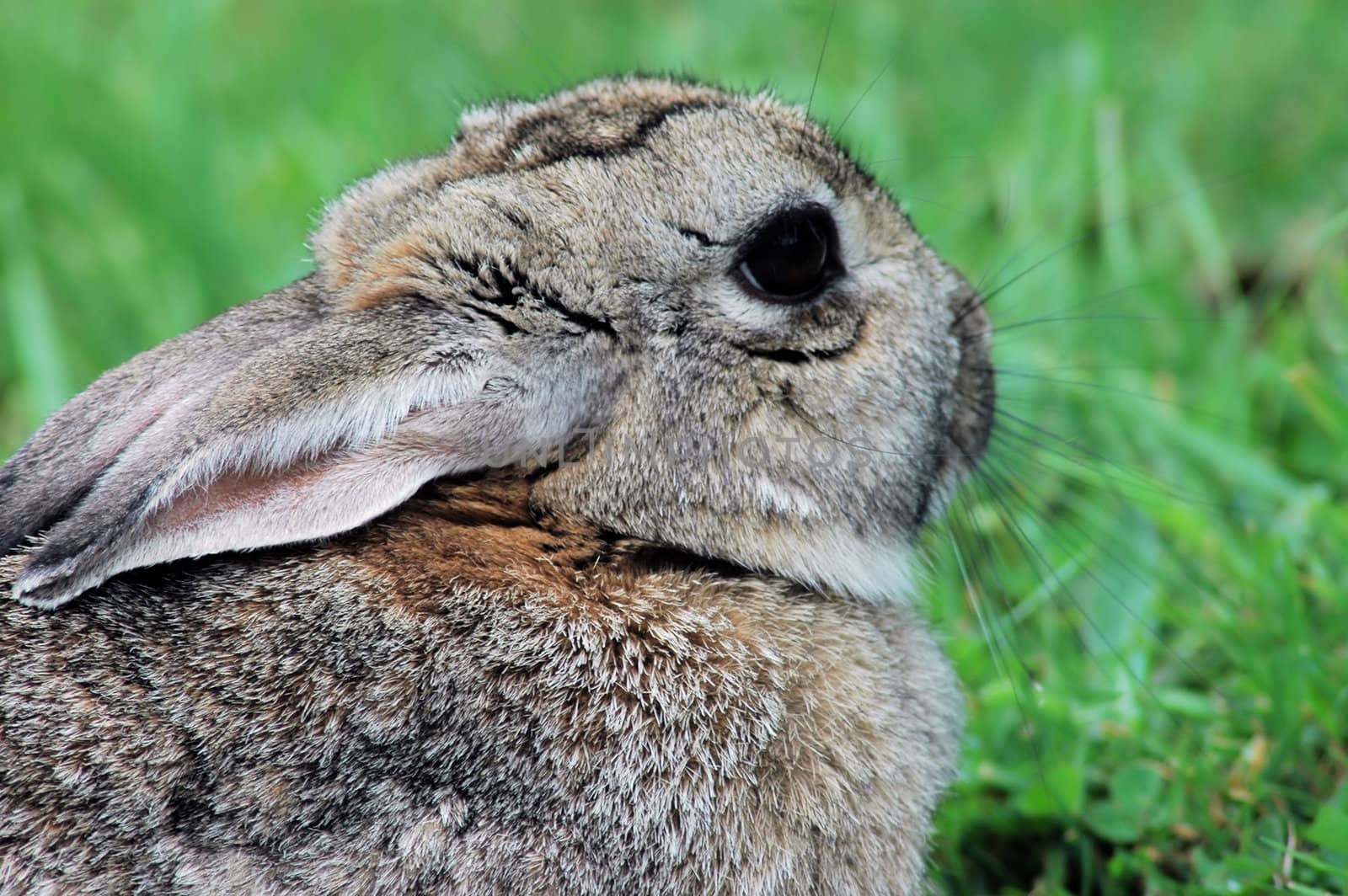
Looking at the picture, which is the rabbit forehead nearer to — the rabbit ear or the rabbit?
the rabbit

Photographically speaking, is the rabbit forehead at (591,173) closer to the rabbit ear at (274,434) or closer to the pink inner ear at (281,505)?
the rabbit ear at (274,434)

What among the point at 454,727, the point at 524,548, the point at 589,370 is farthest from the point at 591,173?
the point at 454,727

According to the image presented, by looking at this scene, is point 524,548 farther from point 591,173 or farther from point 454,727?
point 591,173

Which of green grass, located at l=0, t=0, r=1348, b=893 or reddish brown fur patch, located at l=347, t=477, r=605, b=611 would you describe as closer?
reddish brown fur patch, located at l=347, t=477, r=605, b=611

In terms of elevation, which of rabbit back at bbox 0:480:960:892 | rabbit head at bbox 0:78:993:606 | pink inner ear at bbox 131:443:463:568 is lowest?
rabbit back at bbox 0:480:960:892

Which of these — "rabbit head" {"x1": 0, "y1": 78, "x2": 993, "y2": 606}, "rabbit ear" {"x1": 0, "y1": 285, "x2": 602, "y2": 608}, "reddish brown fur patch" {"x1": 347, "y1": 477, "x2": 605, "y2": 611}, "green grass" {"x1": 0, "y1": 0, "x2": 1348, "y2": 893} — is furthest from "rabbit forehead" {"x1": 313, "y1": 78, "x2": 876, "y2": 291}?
"green grass" {"x1": 0, "y1": 0, "x2": 1348, "y2": 893}

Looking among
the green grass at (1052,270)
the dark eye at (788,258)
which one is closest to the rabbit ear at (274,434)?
the dark eye at (788,258)

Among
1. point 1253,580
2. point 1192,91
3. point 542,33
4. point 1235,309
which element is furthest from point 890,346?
point 542,33

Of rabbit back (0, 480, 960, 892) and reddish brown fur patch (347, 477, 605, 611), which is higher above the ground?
reddish brown fur patch (347, 477, 605, 611)

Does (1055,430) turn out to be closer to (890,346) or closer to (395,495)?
(890,346)
